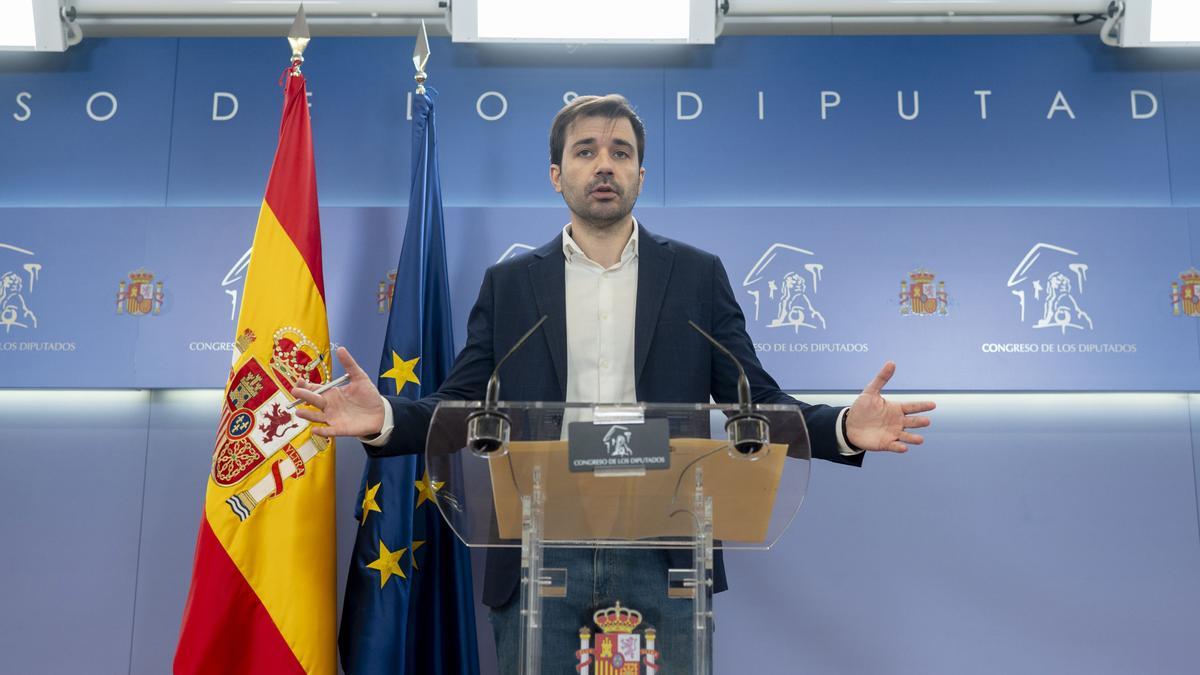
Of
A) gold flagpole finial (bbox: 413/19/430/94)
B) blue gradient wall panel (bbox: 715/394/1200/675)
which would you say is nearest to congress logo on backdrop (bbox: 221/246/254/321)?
gold flagpole finial (bbox: 413/19/430/94)

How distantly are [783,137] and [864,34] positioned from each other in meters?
0.53

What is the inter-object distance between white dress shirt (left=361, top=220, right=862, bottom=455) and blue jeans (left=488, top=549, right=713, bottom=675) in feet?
1.74

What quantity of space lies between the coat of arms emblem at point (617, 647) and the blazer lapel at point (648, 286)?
0.73 meters

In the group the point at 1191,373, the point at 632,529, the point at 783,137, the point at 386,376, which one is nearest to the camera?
the point at 632,529

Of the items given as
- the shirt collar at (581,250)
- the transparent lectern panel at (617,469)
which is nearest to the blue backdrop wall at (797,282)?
the shirt collar at (581,250)

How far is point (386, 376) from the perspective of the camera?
3.32 metres

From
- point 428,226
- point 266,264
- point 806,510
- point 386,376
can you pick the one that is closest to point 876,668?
point 806,510

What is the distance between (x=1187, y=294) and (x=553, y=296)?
2.27 meters

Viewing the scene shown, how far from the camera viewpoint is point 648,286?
2.73 m

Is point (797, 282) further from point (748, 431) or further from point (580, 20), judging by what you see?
point (748, 431)

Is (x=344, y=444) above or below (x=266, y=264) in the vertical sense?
below

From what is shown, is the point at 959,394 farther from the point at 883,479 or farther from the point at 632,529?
the point at 632,529

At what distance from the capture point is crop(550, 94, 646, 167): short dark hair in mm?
2895

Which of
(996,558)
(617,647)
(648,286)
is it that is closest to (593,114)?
(648,286)
